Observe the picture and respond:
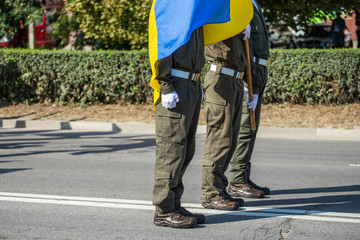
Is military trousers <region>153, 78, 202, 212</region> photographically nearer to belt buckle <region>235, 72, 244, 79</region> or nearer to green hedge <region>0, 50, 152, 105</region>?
belt buckle <region>235, 72, 244, 79</region>

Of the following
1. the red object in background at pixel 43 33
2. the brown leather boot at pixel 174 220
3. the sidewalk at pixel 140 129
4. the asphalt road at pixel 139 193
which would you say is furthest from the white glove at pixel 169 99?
the red object in background at pixel 43 33

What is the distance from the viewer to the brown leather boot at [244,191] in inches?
227

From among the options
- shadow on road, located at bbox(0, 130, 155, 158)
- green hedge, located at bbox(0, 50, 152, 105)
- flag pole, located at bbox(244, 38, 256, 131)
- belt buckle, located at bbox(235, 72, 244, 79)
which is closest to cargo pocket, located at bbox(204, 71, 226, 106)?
belt buckle, located at bbox(235, 72, 244, 79)

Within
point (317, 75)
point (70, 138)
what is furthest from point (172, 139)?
point (317, 75)

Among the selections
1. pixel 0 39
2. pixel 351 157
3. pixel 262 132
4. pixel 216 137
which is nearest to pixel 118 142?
pixel 262 132

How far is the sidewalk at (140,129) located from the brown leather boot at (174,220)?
6427 mm

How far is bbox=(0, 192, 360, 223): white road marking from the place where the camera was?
505cm

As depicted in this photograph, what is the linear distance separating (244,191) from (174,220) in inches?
50.5

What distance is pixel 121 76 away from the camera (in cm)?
1348

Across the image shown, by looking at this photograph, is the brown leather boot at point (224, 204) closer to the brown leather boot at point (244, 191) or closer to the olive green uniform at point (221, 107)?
the olive green uniform at point (221, 107)

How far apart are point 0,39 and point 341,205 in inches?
712

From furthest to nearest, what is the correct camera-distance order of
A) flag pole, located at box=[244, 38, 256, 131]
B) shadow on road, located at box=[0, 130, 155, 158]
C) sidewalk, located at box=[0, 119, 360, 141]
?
sidewalk, located at box=[0, 119, 360, 141]
shadow on road, located at box=[0, 130, 155, 158]
flag pole, located at box=[244, 38, 256, 131]

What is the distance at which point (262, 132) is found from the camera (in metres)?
11.2

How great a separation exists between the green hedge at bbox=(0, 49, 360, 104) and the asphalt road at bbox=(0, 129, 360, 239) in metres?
3.12
